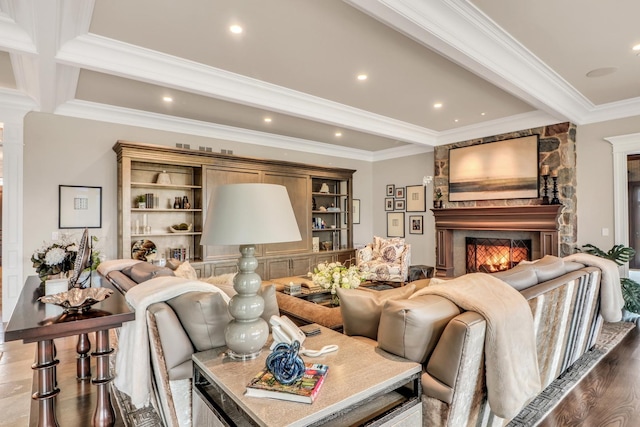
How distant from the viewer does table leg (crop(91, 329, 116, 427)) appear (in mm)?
2010

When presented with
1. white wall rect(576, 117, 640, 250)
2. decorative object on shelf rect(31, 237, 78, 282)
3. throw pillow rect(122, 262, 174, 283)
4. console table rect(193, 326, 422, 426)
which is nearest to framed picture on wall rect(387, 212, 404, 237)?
white wall rect(576, 117, 640, 250)

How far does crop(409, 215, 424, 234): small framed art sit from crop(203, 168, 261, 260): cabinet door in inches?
130

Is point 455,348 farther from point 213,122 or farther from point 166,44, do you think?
point 213,122

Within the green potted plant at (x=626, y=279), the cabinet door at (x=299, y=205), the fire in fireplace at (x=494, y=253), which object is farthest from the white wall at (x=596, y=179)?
the cabinet door at (x=299, y=205)

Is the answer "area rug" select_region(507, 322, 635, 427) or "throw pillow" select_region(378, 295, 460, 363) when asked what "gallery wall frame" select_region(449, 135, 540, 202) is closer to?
"area rug" select_region(507, 322, 635, 427)

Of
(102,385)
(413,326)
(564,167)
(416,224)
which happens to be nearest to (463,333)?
(413,326)

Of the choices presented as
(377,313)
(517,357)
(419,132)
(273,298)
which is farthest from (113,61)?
(419,132)

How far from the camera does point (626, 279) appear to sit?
4.41m

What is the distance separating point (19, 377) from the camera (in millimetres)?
2791

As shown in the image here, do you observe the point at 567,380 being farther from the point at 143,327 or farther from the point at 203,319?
the point at 143,327

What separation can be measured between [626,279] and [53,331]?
5.94 meters

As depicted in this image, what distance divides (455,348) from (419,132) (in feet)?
16.7

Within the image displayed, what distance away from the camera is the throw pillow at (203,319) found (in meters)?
1.79

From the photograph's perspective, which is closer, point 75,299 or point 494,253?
point 75,299
